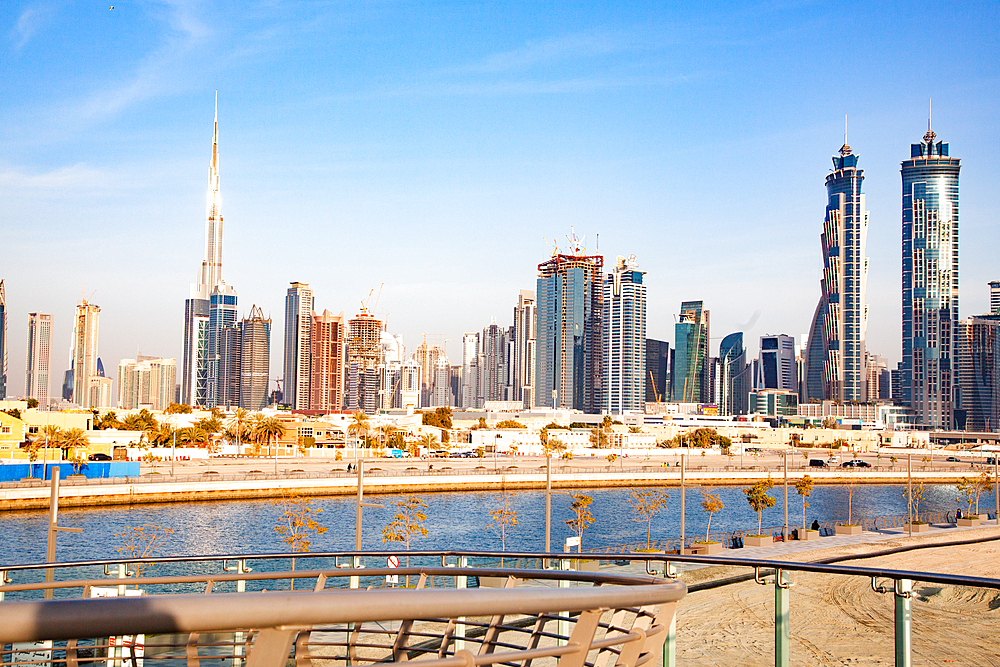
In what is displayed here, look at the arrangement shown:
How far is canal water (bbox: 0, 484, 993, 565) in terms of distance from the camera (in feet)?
125

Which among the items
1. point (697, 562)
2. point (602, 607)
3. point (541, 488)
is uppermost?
point (602, 607)

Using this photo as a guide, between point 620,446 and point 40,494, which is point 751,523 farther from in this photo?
point 620,446

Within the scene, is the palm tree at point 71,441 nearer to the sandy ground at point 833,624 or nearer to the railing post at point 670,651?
the sandy ground at point 833,624

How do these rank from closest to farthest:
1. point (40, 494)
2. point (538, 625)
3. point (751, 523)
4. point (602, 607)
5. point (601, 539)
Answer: point (602, 607)
point (538, 625)
point (601, 539)
point (40, 494)
point (751, 523)

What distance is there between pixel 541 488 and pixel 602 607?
234 feet

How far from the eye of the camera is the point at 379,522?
47.7 meters

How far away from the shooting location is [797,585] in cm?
474

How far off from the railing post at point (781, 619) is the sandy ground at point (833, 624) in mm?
35

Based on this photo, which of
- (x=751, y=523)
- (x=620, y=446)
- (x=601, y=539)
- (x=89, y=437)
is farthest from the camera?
(x=620, y=446)

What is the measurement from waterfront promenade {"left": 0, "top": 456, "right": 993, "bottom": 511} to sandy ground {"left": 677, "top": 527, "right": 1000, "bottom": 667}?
49.9m

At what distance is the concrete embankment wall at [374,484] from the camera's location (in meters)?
49.8

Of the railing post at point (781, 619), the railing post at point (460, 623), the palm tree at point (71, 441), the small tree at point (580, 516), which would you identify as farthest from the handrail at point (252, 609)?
the palm tree at point (71, 441)

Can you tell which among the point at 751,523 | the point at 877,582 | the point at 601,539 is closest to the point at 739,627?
the point at 877,582

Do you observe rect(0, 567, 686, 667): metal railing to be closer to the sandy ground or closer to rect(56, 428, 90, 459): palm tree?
the sandy ground
